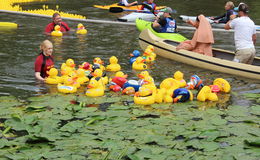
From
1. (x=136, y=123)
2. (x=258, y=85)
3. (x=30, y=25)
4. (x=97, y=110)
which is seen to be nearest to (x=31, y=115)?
(x=97, y=110)

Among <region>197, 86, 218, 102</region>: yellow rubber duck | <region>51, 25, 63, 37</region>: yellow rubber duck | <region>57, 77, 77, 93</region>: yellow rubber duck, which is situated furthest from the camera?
<region>51, 25, 63, 37</region>: yellow rubber duck

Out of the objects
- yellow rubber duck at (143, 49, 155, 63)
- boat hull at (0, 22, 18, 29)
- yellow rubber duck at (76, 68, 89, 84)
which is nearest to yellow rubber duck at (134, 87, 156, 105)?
yellow rubber duck at (76, 68, 89, 84)

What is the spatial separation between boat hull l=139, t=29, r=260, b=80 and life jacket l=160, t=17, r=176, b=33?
437 millimetres

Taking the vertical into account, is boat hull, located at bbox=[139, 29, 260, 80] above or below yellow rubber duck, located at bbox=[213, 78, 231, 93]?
above

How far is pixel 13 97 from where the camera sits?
8.63m

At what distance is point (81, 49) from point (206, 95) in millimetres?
6120

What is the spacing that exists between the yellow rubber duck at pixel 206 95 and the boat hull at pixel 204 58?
2.24 m

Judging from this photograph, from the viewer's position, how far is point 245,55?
10.9m

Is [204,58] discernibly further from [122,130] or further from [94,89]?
[122,130]

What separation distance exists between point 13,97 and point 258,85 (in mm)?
5062

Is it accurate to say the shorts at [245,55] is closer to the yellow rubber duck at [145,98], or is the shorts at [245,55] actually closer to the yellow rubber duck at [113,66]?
the yellow rubber duck at [113,66]

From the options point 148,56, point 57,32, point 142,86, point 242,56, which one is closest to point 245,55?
point 242,56

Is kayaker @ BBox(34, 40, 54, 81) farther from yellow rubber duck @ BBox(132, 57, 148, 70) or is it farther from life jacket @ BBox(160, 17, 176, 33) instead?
life jacket @ BBox(160, 17, 176, 33)

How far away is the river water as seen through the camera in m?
9.85
